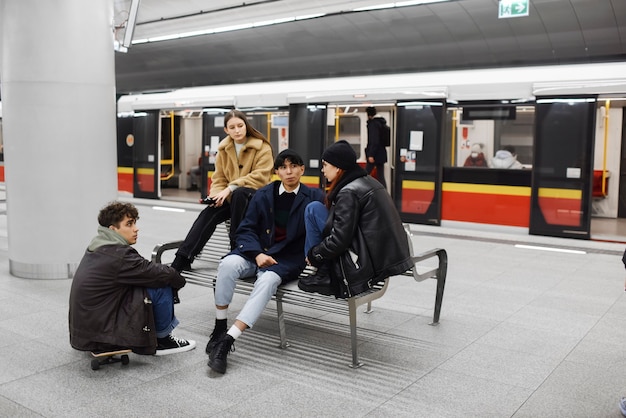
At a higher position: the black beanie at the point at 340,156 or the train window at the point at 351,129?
the train window at the point at 351,129

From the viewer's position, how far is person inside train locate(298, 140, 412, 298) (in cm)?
405

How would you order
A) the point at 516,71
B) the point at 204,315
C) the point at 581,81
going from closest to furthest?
1. the point at 204,315
2. the point at 581,81
3. the point at 516,71

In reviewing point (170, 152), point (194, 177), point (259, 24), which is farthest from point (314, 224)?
point (194, 177)

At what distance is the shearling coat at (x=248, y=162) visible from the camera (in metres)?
5.09

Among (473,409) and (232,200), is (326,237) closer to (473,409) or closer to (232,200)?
(232,200)

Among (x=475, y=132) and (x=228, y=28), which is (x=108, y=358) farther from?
(x=228, y=28)

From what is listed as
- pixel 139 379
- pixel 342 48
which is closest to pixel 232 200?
pixel 139 379

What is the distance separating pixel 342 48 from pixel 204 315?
12142 mm

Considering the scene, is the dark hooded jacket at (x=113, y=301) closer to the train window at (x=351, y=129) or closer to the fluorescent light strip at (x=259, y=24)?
the train window at (x=351, y=129)

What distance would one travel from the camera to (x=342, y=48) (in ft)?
53.3

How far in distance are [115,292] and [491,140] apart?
25.7 ft

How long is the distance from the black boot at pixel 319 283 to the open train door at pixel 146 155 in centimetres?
1137

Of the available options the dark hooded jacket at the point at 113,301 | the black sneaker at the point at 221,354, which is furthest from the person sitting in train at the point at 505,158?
the dark hooded jacket at the point at 113,301

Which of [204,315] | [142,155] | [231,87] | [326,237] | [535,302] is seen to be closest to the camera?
[326,237]
